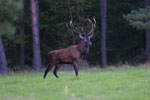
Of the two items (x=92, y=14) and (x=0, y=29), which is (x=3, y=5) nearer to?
(x=0, y=29)

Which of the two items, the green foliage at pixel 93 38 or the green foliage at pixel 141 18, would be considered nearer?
the green foliage at pixel 141 18

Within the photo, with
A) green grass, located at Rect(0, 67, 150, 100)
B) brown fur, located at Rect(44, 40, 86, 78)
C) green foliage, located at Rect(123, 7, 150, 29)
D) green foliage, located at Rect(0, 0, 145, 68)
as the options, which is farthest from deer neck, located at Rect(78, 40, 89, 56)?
green foliage, located at Rect(0, 0, 145, 68)

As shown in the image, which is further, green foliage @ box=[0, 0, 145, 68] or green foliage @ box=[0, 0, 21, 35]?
green foliage @ box=[0, 0, 145, 68]

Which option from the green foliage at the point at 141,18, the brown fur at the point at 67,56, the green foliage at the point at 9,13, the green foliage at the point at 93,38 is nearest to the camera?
the green foliage at the point at 9,13

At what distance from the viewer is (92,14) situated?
3039 centimetres

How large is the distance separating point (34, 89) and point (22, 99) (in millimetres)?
1871

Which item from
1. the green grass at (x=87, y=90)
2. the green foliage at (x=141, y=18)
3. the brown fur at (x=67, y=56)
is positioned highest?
the green foliage at (x=141, y=18)

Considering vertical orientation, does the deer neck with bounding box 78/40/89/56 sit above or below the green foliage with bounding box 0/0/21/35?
below

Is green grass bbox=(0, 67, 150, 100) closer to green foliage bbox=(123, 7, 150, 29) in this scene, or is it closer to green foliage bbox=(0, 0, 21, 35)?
green foliage bbox=(0, 0, 21, 35)

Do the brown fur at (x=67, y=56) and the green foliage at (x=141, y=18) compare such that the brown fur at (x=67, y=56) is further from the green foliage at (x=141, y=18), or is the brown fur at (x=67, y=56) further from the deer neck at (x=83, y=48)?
the green foliage at (x=141, y=18)

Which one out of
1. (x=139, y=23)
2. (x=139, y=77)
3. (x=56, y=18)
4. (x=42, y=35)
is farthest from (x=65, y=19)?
(x=139, y=77)

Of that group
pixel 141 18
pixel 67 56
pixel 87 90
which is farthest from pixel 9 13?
pixel 141 18

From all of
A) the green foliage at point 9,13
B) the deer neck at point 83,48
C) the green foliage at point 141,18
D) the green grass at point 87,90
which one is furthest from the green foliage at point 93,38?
the green foliage at point 9,13

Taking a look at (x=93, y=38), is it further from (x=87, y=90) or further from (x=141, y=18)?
(x=87, y=90)
